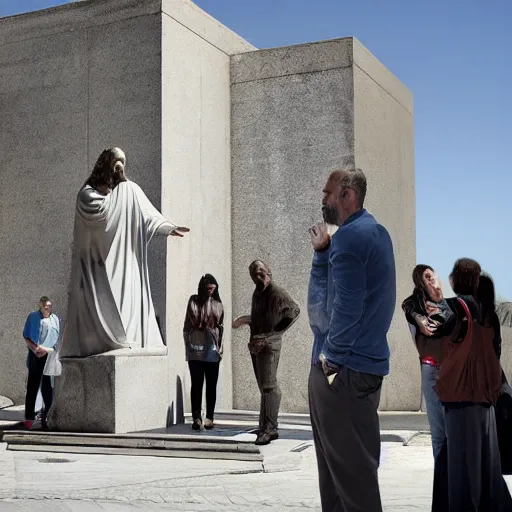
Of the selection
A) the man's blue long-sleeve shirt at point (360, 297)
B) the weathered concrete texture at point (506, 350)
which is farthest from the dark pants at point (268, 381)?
the man's blue long-sleeve shirt at point (360, 297)

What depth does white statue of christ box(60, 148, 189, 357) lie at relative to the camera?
31.2ft

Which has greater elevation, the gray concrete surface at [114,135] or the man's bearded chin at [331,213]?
the gray concrete surface at [114,135]

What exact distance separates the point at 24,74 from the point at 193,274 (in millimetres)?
3789

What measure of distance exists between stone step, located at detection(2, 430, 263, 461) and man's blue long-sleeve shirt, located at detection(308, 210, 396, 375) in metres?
4.31

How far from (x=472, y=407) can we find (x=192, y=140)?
826cm

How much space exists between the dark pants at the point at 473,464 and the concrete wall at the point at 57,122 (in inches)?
304

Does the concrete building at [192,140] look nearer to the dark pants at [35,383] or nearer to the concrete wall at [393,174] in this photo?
the concrete wall at [393,174]

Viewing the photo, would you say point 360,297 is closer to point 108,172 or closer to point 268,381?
point 268,381

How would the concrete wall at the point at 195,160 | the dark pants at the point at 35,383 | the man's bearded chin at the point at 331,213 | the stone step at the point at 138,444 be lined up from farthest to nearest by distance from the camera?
the concrete wall at the point at 195,160 → the dark pants at the point at 35,383 → the stone step at the point at 138,444 → the man's bearded chin at the point at 331,213

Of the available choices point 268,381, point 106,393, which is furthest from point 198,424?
point 268,381

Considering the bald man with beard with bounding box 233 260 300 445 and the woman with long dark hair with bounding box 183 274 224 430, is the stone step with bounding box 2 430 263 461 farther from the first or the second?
the woman with long dark hair with bounding box 183 274 224 430

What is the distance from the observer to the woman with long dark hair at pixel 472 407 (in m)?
4.77

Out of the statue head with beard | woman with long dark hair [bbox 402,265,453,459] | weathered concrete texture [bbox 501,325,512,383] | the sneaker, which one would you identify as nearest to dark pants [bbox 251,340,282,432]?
the sneaker

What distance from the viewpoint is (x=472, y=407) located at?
15.8 ft
